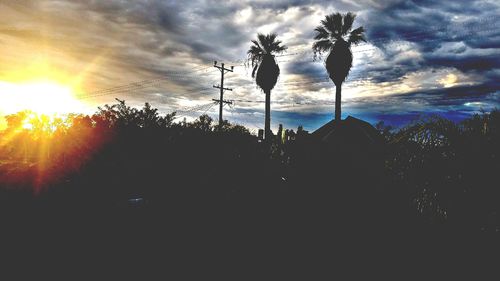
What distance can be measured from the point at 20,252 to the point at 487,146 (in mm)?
9104

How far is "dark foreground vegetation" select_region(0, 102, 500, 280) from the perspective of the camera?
4.89m

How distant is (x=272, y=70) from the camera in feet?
102

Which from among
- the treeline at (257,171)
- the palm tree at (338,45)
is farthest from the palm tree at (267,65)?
the treeline at (257,171)

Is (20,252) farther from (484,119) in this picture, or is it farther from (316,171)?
(484,119)

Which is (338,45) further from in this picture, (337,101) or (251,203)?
(251,203)

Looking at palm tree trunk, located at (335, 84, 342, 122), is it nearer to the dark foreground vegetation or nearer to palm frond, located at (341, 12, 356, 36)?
palm frond, located at (341, 12, 356, 36)

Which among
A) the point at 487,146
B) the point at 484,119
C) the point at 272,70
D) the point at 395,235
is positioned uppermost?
the point at 272,70

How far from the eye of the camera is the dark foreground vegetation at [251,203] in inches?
192

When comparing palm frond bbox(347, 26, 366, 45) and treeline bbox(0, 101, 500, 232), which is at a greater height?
palm frond bbox(347, 26, 366, 45)

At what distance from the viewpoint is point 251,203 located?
902cm

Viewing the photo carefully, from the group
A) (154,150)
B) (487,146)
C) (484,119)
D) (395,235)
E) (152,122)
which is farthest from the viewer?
(152,122)

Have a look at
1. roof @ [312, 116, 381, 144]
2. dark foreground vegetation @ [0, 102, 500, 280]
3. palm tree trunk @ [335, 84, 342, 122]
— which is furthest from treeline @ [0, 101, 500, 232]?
palm tree trunk @ [335, 84, 342, 122]

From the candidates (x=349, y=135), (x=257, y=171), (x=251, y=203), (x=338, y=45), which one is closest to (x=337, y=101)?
(x=338, y=45)

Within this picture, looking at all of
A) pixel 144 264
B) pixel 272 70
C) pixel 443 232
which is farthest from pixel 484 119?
pixel 272 70
